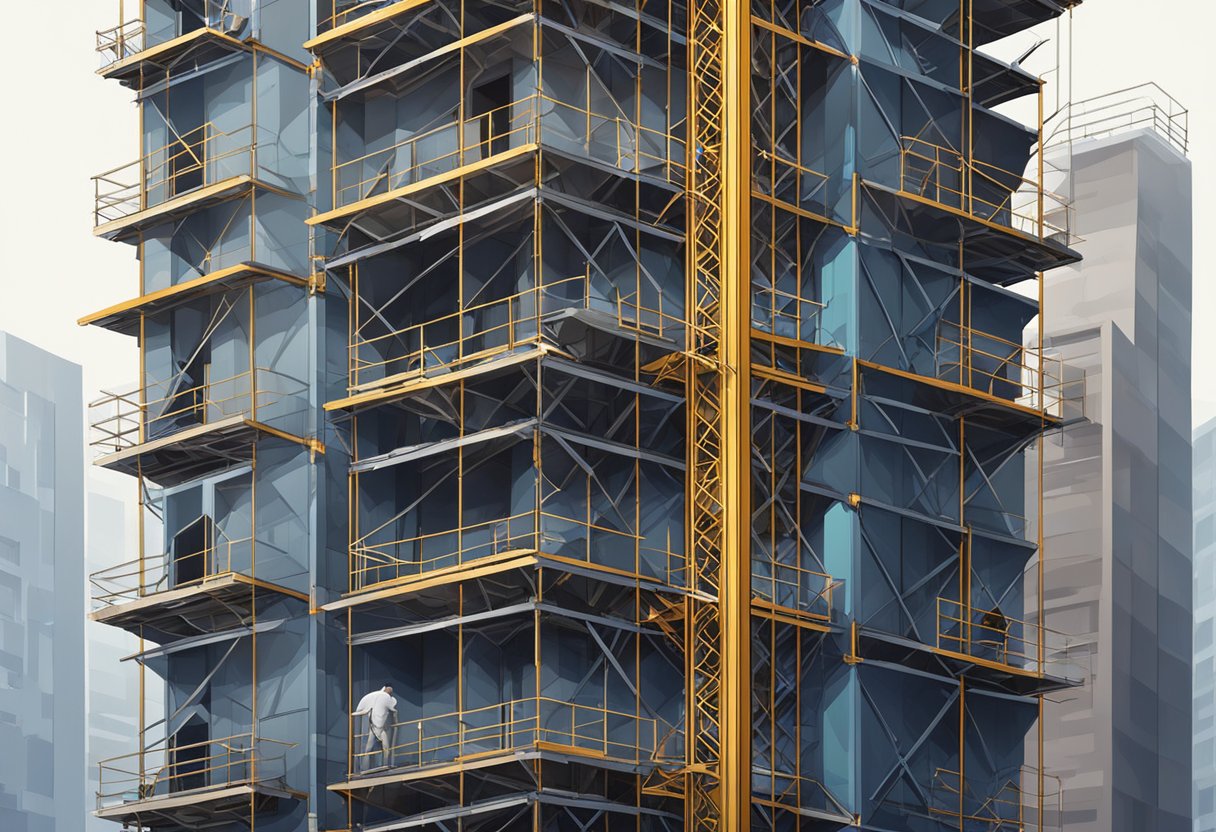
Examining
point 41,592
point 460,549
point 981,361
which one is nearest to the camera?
point 460,549

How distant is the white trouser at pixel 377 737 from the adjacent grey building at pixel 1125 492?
108 feet

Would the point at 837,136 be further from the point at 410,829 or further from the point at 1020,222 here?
the point at 1020,222

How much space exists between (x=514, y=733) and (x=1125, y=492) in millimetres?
38257

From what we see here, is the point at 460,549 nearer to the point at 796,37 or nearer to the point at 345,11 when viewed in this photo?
the point at 345,11

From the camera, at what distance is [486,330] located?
167 ft

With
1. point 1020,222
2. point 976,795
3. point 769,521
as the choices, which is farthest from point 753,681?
point 1020,222

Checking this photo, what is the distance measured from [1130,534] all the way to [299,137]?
121ft

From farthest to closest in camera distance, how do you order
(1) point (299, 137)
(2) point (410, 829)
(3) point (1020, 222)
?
(3) point (1020, 222) < (1) point (299, 137) < (2) point (410, 829)

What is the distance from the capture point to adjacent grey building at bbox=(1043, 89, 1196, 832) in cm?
7544

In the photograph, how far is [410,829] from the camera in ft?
159

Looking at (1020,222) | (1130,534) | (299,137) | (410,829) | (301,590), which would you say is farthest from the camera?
(1020,222)

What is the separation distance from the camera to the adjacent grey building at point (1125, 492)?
75.4 metres

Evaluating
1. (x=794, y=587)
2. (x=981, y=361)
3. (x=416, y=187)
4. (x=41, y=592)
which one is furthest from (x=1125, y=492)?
(x=41, y=592)

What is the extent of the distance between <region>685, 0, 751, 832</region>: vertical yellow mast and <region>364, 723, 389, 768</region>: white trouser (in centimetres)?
675
